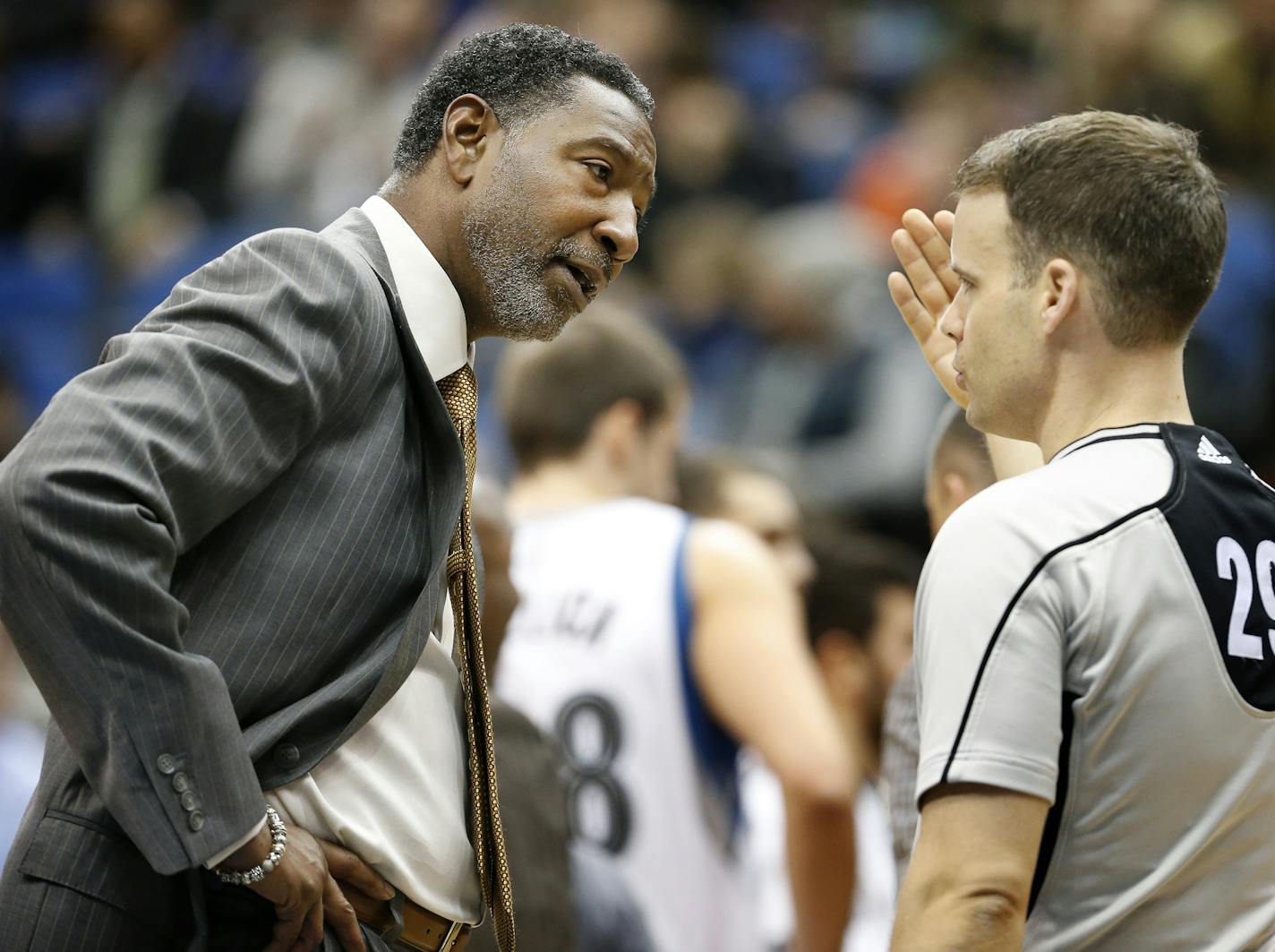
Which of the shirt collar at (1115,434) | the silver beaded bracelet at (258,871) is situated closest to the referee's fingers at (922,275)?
the shirt collar at (1115,434)

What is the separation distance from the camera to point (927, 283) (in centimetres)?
290

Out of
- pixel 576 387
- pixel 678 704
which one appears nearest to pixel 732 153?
pixel 576 387

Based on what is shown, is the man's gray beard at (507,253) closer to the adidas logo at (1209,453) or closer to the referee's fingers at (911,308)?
the referee's fingers at (911,308)

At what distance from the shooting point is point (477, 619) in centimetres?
242

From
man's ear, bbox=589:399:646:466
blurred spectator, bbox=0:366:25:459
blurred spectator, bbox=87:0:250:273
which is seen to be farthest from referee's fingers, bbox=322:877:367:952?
blurred spectator, bbox=87:0:250:273

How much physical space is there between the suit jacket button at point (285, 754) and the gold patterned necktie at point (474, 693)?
329 millimetres

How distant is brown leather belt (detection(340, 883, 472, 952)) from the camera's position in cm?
218

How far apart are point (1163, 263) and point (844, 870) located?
7.79 ft

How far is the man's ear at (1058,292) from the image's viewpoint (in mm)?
2148

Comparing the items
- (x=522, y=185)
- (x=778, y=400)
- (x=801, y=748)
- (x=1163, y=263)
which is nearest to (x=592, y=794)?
(x=801, y=748)

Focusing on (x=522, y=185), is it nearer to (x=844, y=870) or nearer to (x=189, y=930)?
(x=189, y=930)

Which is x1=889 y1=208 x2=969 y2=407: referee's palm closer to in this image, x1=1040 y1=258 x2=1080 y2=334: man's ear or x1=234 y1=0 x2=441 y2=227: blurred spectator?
x1=1040 y1=258 x2=1080 y2=334: man's ear

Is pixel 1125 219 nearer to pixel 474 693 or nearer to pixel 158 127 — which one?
pixel 474 693

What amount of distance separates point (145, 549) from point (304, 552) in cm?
25
